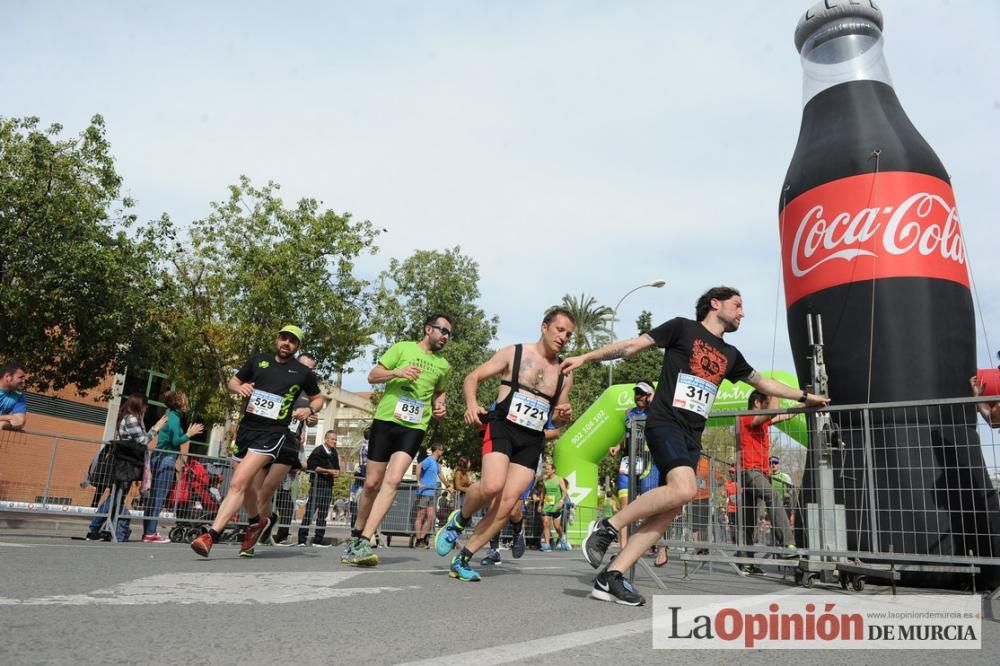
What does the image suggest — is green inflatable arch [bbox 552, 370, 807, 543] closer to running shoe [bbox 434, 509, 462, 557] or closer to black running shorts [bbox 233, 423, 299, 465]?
black running shorts [bbox 233, 423, 299, 465]

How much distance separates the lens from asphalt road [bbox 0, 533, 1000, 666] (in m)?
2.35

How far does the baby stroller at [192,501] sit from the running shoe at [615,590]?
6.80 metres

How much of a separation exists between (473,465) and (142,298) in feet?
75.6

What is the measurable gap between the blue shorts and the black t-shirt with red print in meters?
0.05

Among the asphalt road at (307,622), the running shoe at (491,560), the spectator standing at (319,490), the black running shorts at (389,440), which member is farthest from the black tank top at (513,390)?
the spectator standing at (319,490)

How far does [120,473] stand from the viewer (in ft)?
29.5

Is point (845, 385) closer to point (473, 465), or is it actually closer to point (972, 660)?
point (972, 660)

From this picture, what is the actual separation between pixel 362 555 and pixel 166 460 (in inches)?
182

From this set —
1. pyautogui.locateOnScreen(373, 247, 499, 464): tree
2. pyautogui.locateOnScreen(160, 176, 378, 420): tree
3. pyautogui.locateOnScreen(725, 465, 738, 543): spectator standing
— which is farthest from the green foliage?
pyautogui.locateOnScreen(725, 465, 738, 543): spectator standing

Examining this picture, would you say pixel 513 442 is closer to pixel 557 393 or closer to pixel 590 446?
pixel 557 393

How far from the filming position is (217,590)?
378 centimetres

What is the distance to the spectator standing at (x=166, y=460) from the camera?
9.32 metres

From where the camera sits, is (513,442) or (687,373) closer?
(687,373)

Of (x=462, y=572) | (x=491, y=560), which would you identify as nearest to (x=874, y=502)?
(x=462, y=572)
